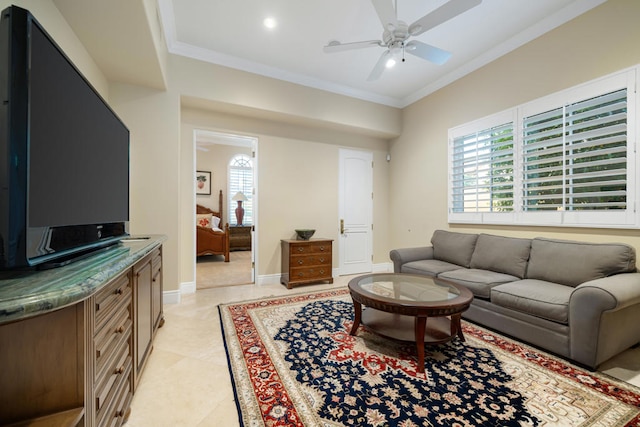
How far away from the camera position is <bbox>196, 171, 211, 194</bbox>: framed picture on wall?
7.61 m

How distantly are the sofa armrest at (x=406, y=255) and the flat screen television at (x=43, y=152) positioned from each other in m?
3.25

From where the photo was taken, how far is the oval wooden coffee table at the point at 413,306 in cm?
192

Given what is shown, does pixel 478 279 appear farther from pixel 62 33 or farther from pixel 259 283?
pixel 62 33

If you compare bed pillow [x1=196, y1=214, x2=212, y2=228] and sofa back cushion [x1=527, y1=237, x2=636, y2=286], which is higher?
bed pillow [x1=196, y1=214, x2=212, y2=228]

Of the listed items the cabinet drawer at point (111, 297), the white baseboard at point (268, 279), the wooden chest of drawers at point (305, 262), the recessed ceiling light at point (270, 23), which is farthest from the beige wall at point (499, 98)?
the cabinet drawer at point (111, 297)

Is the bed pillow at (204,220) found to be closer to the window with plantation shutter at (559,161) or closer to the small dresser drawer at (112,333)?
the small dresser drawer at (112,333)

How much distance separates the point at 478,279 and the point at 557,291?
604 mm

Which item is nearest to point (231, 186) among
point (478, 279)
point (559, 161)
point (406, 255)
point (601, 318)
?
point (406, 255)

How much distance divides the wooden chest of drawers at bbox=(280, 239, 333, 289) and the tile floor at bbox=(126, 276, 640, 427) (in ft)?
4.31

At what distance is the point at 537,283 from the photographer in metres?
2.55

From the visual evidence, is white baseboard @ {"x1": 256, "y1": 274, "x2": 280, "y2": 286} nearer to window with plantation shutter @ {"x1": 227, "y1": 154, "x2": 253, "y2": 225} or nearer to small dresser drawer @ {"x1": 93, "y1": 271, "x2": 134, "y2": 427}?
small dresser drawer @ {"x1": 93, "y1": 271, "x2": 134, "y2": 427}

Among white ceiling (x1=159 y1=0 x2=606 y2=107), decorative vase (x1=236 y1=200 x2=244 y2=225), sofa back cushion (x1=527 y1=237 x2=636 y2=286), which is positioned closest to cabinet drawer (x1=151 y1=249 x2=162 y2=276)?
white ceiling (x1=159 y1=0 x2=606 y2=107)

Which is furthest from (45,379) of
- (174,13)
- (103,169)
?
(174,13)

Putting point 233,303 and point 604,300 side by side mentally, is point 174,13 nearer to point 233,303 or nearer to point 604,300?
point 233,303
